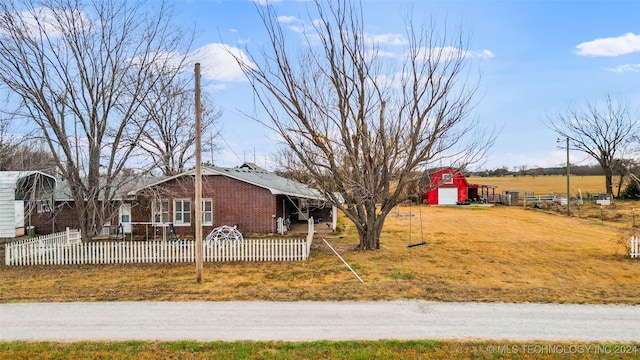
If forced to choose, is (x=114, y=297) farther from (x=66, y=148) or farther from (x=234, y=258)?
(x=66, y=148)

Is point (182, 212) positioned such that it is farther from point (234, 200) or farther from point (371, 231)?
point (371, 231)

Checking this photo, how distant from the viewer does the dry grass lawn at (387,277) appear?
9500 mm

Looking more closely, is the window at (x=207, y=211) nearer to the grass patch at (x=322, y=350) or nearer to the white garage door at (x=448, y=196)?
the grass patch at (x=322, y=350)

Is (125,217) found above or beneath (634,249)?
above

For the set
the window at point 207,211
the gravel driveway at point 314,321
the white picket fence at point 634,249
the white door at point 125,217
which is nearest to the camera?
the gravel driveway at point 314,321

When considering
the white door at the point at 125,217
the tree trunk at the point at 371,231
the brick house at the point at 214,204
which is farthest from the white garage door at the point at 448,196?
the white door at the point at 125,217

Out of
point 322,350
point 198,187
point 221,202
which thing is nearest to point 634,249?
point 322,350

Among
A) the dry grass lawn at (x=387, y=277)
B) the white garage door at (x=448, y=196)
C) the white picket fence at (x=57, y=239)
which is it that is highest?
the white garage door at (x=448, y=196)

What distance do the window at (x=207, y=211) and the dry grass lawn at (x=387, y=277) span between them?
6.64m

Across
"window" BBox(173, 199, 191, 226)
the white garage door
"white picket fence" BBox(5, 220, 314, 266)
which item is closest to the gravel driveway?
"white picket fence" BBox(5, 220, 314, 266)

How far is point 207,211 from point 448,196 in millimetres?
33155

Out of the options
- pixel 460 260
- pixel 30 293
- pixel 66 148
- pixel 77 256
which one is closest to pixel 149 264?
pixel 77 256

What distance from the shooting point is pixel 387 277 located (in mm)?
11562

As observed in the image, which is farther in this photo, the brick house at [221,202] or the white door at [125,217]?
the white door at [125,217]
